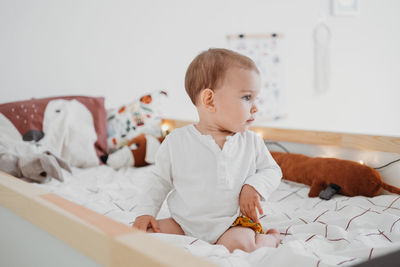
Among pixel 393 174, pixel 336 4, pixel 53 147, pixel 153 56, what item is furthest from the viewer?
pixel 336 4

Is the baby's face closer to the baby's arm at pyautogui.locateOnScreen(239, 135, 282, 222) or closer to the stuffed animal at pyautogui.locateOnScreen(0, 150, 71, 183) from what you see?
the baby's arm at pyautogui.locateOnScreen(239, 135, 282, 222)

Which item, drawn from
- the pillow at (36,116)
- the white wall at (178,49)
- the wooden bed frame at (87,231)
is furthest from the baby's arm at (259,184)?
the white wall at (178,49)

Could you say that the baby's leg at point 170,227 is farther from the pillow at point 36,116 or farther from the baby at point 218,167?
the pillow at point 36,116

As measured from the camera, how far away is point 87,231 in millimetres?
475

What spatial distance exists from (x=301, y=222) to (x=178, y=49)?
1687 mm

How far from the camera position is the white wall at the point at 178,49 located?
1.81m

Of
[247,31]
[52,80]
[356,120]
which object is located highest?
[247,31]

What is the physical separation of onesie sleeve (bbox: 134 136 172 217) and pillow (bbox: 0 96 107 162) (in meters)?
0.91

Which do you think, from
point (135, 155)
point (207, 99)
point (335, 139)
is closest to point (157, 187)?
point (207, 99)

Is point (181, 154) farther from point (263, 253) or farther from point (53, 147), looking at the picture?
point (53, 147)

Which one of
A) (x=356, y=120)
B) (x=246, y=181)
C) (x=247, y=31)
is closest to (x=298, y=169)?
(x=246, y=181)

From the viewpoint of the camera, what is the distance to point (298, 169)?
1217mm

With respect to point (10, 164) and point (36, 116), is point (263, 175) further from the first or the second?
point (36, 116)

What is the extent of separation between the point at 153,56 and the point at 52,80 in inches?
25.1
